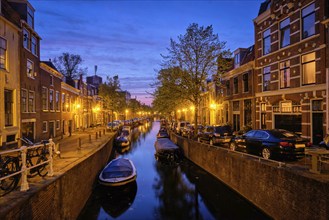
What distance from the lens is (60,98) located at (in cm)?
3309

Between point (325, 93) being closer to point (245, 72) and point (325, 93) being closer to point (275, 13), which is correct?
point (275, 13)

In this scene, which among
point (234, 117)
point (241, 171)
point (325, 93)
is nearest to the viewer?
point (241, 171)

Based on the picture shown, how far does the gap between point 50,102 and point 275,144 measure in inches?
986

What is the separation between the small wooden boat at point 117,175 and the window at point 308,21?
52.1 feet

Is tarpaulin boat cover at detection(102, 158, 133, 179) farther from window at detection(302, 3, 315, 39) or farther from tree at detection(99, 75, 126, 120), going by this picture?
tree at detection(99, 75, 126, 120)

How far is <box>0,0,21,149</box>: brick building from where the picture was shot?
1670 centimetres

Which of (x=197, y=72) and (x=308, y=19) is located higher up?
(x=308, y=19)

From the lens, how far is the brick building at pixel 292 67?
56.8 feet

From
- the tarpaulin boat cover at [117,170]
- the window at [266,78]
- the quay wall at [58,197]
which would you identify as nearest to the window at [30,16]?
the quay wall at [58,197]

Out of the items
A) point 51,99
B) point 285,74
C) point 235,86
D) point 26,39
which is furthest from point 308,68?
point 51,99

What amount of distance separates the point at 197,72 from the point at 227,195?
47.8 feet

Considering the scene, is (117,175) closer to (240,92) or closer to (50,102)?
(50,102)

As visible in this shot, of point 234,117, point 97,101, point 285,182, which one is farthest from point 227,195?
point 97,101

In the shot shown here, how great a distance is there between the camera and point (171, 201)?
15047 millimetres
